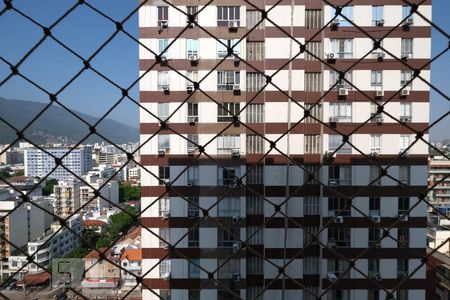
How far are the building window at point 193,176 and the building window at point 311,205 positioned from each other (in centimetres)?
104

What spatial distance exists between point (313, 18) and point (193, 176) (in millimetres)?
1801

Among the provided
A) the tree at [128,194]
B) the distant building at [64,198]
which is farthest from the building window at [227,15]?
the tree at [128,194]

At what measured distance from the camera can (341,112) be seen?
3156 millimetres

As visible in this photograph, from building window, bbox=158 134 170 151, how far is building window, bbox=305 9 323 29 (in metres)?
1.64

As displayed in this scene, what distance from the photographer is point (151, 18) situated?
295 centimetres

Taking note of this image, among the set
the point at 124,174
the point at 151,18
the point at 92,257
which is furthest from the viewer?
the point at 124,174

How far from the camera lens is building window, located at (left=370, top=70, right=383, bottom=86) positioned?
122 inches

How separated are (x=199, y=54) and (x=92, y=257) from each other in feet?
23.9

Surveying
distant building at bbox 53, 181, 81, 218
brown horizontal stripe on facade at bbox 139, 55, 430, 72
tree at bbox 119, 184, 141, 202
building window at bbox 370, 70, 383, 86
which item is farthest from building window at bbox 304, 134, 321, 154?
tree at bbox 119, 184, 141, 202

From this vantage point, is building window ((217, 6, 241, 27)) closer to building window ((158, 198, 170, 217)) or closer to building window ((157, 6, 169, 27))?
building window ((157, 6, 169, 27))

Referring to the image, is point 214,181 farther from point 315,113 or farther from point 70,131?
point 70,131

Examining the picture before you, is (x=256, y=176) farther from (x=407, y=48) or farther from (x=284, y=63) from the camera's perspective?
(x=407, y=48)

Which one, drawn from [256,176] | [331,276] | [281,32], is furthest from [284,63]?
[331,276]

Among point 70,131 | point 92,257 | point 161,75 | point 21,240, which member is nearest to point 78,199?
point 21,240
